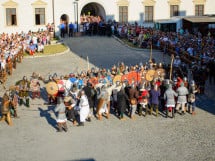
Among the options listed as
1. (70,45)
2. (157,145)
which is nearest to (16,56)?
(70,45)

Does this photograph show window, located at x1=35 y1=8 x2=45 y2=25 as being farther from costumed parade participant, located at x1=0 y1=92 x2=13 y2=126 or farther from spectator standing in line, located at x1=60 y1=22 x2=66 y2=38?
costumed parade participant, located at x1=0 y1=92 x2=13 y2=126

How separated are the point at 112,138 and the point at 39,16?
28833 mm

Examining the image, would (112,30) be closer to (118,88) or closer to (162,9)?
(162,9)

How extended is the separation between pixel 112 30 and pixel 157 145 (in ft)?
86.1

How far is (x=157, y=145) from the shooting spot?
47.7 ft

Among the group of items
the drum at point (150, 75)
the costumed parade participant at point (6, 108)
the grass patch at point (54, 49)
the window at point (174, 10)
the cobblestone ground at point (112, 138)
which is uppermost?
the window at point (174, 10)

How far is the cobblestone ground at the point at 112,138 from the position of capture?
13.7m

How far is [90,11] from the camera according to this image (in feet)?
161

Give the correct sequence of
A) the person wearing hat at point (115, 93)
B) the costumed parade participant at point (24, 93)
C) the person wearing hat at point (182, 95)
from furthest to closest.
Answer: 1. the costumed parade participant at point (24, 93)
2. the person wearing hat at point (115, 93)
3. the person wearing hat at point (182, 95)

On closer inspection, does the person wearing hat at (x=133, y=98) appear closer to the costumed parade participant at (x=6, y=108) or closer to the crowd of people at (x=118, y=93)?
the crowd of people at (x=118, y=93)

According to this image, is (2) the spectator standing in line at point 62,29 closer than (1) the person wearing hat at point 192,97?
No

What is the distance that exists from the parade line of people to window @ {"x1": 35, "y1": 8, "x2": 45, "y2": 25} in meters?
23.4

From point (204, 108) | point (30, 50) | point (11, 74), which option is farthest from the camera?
point (30, 50)

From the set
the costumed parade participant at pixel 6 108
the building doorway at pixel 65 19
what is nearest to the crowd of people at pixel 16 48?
the building doorway at pixel 65 19
